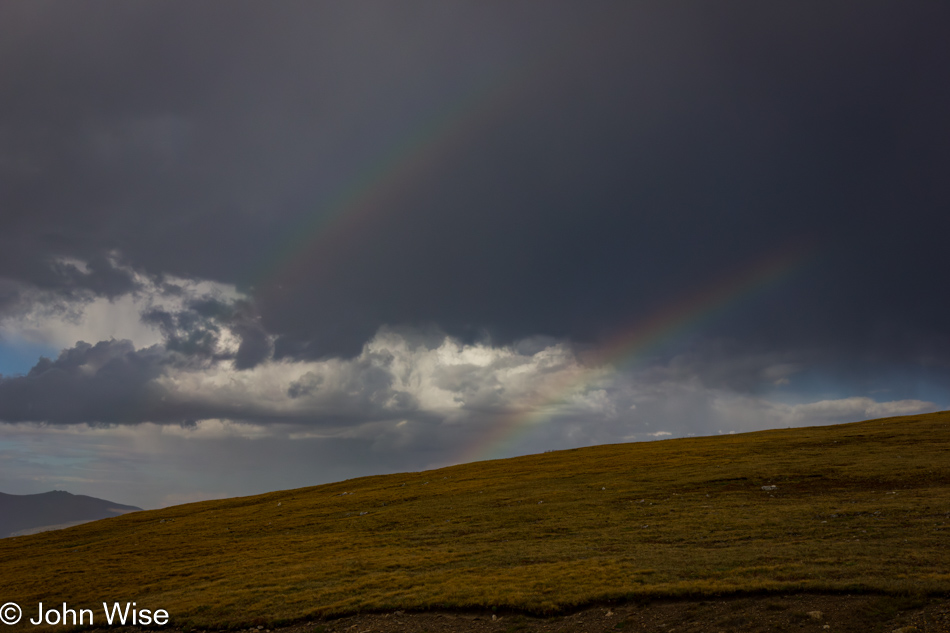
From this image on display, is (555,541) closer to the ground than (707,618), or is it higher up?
closer to the ground

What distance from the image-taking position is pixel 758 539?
115 ft

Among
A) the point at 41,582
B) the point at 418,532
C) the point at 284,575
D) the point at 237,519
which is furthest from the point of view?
the point at 237,519

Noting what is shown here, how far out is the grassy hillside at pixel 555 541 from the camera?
2742 centimetres

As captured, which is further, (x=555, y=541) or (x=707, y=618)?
(x=555, y=541)

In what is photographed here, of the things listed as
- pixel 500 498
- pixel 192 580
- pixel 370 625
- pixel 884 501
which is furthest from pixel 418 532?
pixel 884 501

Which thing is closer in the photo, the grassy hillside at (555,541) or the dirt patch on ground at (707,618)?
the dirt patch on ground at (707,618)

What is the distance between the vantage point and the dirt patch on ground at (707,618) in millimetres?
18891

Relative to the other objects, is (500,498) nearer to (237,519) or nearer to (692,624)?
(237,519)

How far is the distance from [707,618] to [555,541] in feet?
70.4

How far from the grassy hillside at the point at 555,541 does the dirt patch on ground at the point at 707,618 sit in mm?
977

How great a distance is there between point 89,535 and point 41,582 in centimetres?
3975

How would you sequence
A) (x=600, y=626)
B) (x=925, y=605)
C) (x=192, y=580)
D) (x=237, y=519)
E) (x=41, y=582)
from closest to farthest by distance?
(x=925, y=605), (x=600, y=626), (x=192, y=580), (x=41, y=582), (x=237, y=519)

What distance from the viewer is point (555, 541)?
4181 cm

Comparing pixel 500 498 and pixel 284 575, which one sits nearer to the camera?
pixel 284 575
